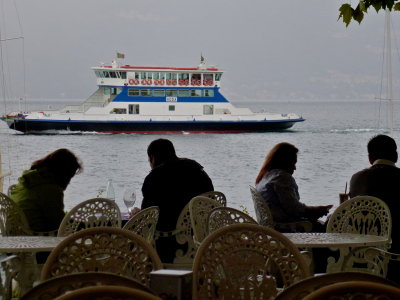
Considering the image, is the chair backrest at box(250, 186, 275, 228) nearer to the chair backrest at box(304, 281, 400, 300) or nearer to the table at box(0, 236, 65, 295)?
the table at box(0, 236, 65, 295)

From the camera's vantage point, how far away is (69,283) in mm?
1738

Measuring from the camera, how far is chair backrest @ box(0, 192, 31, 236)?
402cm

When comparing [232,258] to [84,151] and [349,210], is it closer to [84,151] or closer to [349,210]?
[349,210]

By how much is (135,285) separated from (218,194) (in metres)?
2.93

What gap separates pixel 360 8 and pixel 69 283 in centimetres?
226

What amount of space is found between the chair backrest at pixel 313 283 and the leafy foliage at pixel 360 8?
1821 millimetres

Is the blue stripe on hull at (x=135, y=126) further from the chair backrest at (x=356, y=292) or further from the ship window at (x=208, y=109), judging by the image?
the chair backrest at (x=356, y=292)

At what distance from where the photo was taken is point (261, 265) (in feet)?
7.90

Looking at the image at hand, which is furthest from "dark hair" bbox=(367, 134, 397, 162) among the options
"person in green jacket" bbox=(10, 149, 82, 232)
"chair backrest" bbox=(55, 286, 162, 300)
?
"chair backrest" bbox=(55, 286, 162, 300)

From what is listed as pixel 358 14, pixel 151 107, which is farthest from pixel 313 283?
pixel 151 107

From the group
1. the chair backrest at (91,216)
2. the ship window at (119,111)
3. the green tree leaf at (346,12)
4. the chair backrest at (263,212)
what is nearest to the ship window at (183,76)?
the ship window at (119,111)

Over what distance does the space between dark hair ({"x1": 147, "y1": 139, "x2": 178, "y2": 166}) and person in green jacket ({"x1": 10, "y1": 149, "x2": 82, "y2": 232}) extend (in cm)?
60

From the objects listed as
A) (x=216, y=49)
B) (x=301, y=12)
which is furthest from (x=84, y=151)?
(x=301, y=12)

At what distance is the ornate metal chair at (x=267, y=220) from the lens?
4.39m
